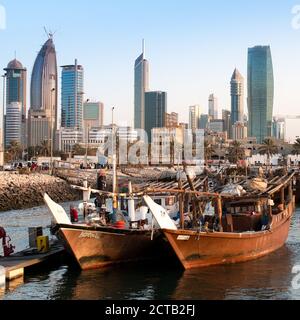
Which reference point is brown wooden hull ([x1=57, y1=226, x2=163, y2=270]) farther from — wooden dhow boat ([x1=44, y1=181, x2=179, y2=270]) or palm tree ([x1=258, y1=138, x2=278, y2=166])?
palm tree ([x1=258, y1=138, x2=278, y2=166])

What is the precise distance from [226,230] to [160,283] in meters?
7.85

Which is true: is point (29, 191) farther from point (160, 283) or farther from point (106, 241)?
point (160, 283)

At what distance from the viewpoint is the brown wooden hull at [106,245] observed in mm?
29875

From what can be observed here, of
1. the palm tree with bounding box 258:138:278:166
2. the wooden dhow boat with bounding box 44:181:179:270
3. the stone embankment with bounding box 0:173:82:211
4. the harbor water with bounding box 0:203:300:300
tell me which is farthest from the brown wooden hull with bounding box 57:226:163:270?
the palm tree with bounding box 258:138:278:166

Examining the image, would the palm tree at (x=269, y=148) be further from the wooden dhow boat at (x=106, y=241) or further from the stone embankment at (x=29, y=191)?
the wooden dhow boat at (x=106, y=241)

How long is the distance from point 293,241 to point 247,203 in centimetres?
715

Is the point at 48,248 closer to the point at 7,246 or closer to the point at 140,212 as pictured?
the point at 7,246

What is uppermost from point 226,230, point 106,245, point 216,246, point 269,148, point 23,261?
point 269,148

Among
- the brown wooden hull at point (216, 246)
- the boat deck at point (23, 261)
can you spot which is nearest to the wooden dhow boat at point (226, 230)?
the brown wooden hull at point (216, 246)

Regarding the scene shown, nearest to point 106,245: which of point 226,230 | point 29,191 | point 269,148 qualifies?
point 226,230

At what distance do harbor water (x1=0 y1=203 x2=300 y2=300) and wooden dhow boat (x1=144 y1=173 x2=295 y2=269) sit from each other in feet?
2.14

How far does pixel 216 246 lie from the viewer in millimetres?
31141

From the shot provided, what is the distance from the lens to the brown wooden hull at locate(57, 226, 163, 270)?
29875 millimetres
